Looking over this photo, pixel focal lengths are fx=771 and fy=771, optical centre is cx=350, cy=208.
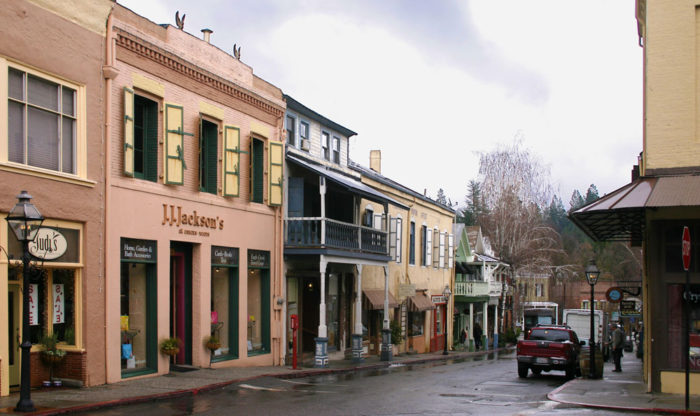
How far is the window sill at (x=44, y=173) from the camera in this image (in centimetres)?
1373

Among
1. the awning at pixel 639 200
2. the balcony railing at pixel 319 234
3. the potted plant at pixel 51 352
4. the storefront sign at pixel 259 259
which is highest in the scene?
the awning at pixel 639 200

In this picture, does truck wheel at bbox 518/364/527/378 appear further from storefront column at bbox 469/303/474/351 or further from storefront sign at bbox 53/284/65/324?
storefront column at bbox 469/303/474/351

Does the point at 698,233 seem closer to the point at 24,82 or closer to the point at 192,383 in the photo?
the point at 192,383

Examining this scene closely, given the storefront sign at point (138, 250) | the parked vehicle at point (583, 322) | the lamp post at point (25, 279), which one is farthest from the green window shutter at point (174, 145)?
the parked vehicle at point (583, 322)

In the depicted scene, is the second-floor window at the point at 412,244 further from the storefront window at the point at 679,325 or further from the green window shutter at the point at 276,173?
the storefront window at the point at 679,325

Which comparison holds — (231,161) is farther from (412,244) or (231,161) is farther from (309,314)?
(412,244)

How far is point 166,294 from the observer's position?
738 inches

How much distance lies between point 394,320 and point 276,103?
1447cm

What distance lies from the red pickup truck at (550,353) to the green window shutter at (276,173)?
8618mm

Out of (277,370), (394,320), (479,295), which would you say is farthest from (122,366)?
(479,295)

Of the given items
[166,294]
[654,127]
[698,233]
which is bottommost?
[166,294]

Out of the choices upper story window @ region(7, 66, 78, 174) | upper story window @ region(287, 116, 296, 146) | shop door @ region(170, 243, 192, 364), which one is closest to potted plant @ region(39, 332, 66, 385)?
upper story window @ region(7, 66, 78, 174)

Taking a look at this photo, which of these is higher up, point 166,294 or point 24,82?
point 24,82

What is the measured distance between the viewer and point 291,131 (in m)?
25.9
